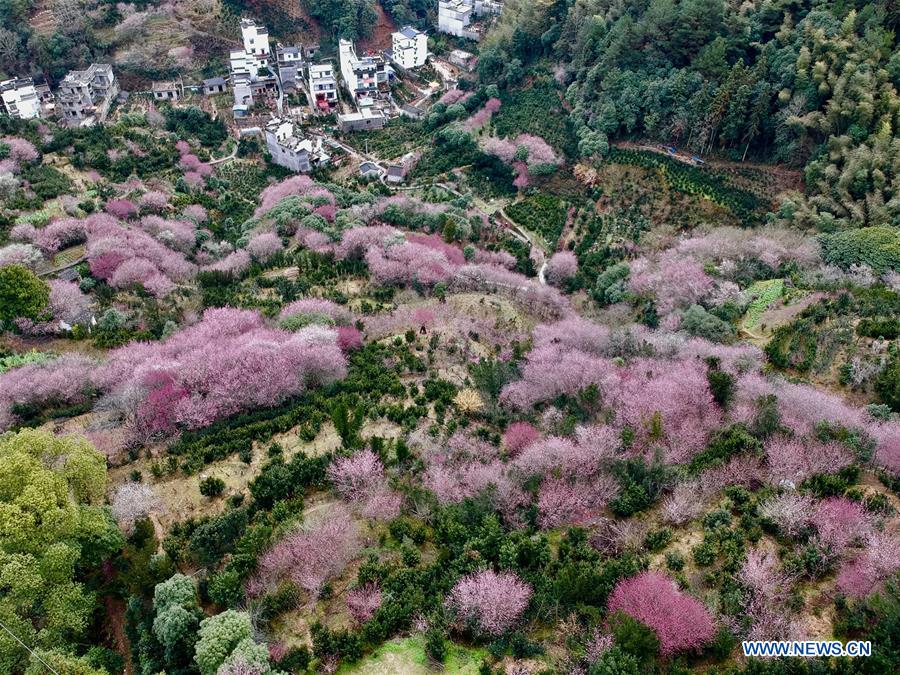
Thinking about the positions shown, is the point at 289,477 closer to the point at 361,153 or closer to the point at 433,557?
the point at 433,557

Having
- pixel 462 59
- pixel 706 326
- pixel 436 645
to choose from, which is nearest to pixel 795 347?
pixel 706 326

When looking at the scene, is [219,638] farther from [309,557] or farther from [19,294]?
[19,294]

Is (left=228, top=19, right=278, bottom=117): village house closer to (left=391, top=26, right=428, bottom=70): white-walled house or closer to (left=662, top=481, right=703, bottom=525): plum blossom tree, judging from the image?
(left=391, top=26, right=428, bottom=70): white-walled house

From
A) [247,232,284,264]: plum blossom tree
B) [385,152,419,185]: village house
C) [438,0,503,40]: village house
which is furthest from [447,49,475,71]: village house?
[247,232,284,264]: plum blossom tree

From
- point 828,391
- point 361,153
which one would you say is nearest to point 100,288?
point 361,153

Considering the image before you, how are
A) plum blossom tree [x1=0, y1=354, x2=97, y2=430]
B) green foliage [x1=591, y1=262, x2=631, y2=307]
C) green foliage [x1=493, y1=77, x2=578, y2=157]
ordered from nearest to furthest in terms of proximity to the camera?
plum blossom tree [x1=0, y1=354, x2=97, y2=430], green foliage [x1=591, y1=262, x2=631, y2=307], green foliage [x1=493, y1=77, x2=578, y2=157]

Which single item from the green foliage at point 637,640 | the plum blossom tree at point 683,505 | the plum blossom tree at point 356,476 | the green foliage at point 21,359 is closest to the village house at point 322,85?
the green foliage at point 21,359
